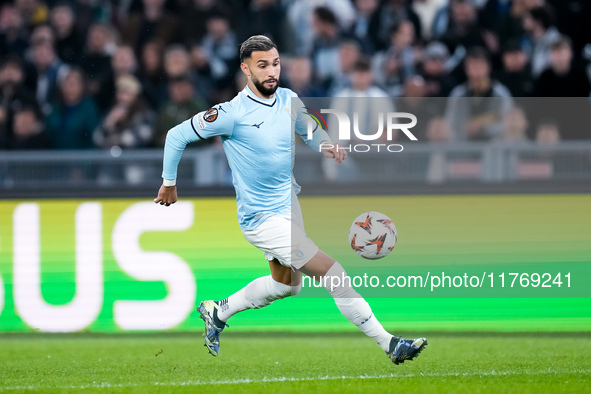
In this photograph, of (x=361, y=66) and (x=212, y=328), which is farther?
(x=361, y=66)

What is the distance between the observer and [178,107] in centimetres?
905

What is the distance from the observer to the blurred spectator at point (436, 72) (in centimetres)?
918

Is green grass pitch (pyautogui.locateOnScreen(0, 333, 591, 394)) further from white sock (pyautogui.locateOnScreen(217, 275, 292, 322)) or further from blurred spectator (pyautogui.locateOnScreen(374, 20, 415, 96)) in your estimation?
blurred spectator (pyautogui.locateOnScreen(374, 20, 415, 96))

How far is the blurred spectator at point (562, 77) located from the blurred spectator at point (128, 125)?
3.44 m

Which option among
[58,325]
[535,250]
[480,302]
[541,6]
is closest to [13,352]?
[58,325]

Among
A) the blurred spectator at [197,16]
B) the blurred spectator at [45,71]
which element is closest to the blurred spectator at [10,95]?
the blurred spectator at [45,71]

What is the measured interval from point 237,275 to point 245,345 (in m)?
0.74

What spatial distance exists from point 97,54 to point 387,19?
9.44ft

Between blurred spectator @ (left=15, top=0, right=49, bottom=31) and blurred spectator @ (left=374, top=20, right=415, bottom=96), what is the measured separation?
3.42m

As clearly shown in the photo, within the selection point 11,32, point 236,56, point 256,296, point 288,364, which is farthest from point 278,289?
point 11,32

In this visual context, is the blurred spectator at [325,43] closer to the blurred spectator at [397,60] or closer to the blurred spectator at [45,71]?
the blurred spectator at [397,60]

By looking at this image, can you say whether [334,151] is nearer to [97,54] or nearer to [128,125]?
[128,125]

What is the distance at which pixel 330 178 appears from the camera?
8156mm

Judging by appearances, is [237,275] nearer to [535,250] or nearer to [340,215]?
[340,215]
